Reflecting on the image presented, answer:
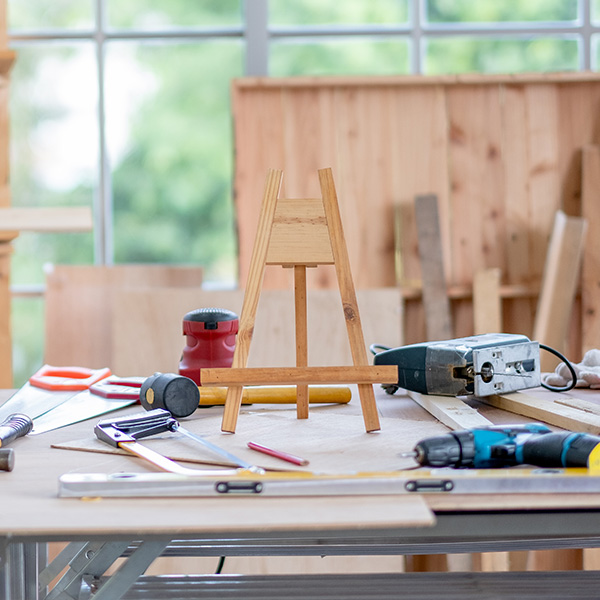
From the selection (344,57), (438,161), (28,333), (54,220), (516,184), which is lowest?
(28,333)

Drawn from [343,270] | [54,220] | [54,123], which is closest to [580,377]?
[343,270]

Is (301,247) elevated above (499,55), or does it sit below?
below

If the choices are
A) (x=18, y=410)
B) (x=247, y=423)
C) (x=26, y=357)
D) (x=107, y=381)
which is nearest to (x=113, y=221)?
(x=26, y=357)

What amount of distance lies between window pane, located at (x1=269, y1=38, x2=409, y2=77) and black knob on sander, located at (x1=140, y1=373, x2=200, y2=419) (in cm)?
248

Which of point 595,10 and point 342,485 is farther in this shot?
point 595,10

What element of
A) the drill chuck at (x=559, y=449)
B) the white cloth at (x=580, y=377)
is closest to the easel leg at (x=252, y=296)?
the drill chuck at (x=559, y=449)

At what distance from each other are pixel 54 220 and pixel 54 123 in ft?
5.42

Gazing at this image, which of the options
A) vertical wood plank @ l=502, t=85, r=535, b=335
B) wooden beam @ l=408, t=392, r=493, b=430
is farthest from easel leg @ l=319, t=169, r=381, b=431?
vertical wood plank @ l=502, t=85, r=535, b=335

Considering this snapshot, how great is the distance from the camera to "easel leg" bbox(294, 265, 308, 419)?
4.42ft

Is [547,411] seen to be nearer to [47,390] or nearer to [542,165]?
[47,390]

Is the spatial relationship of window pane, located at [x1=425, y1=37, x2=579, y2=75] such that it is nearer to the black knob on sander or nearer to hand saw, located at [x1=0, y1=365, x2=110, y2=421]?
hand saw, located at [x1=0, y1=365, x2=110, y2=421]

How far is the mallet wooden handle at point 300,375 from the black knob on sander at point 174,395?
159 mm

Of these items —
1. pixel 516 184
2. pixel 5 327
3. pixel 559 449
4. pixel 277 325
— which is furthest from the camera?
pixel 516 184

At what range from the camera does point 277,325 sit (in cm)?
268
